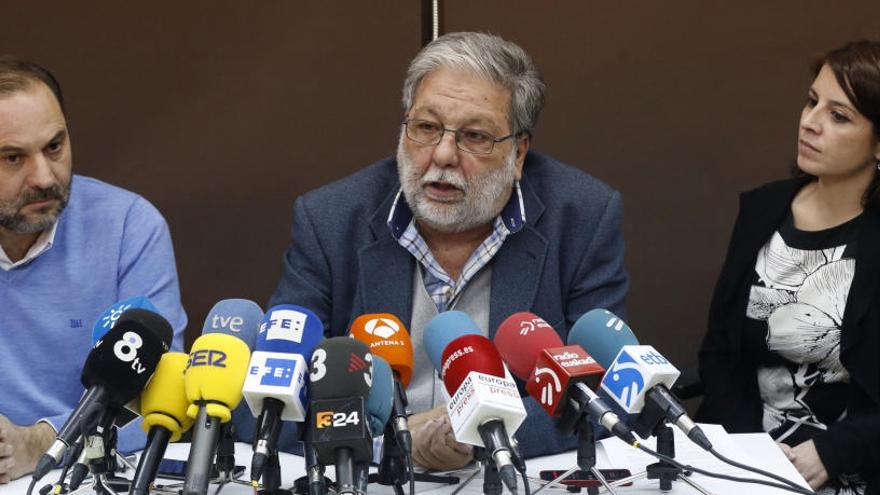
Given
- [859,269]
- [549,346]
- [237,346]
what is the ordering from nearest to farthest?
[237,346] < [549,346] < [859,269]

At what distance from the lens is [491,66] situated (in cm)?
277

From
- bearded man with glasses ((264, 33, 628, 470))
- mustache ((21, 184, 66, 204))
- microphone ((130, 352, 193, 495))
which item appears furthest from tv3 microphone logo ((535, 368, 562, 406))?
mustache ((21, 184, 66, 204))

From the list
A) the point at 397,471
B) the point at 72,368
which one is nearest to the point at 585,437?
the point at 397,471

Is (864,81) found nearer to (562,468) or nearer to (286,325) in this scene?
(562,468)

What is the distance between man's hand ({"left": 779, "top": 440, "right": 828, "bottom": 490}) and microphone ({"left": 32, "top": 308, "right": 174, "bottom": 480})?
69.1 inches

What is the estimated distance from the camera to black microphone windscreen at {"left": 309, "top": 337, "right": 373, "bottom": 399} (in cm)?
166

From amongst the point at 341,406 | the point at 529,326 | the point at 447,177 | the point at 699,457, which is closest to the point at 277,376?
the point at 341,406

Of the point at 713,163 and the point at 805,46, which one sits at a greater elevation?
the point at 805,46

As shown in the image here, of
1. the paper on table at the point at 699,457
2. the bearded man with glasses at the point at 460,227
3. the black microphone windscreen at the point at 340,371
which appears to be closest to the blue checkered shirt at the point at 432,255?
the bearded man with glasses at the point at 460,227

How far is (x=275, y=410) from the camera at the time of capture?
1.68m

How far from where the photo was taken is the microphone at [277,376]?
164cm

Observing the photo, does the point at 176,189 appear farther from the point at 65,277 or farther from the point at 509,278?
the point at 509,278

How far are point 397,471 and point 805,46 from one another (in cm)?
270

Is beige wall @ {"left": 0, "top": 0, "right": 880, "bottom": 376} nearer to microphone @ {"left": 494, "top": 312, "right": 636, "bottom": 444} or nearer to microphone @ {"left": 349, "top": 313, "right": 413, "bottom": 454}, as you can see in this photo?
microphone @ {"left": 349, "top": 313, "right": 413, "bottom": 454}
